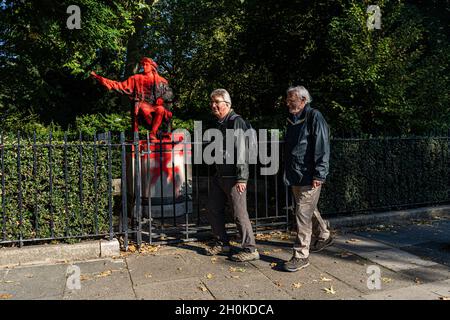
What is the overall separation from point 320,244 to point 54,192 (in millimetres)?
3452

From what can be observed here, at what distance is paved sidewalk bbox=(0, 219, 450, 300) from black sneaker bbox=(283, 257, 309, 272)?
73 millimetres

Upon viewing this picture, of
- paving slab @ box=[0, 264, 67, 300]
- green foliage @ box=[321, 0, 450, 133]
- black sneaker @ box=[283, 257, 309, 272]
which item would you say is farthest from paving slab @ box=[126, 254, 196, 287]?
green foliage @ box=[321, 0, 450, 133]

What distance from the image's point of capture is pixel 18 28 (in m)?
8.90

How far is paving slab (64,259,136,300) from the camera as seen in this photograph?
391 cm

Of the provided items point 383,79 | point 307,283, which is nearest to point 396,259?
point 307,283

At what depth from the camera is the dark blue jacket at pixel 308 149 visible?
14.7 ft

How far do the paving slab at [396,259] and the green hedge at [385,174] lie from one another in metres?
1.58

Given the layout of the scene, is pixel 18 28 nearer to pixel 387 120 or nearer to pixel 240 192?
pixel 240 192

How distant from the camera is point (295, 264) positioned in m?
4.54
